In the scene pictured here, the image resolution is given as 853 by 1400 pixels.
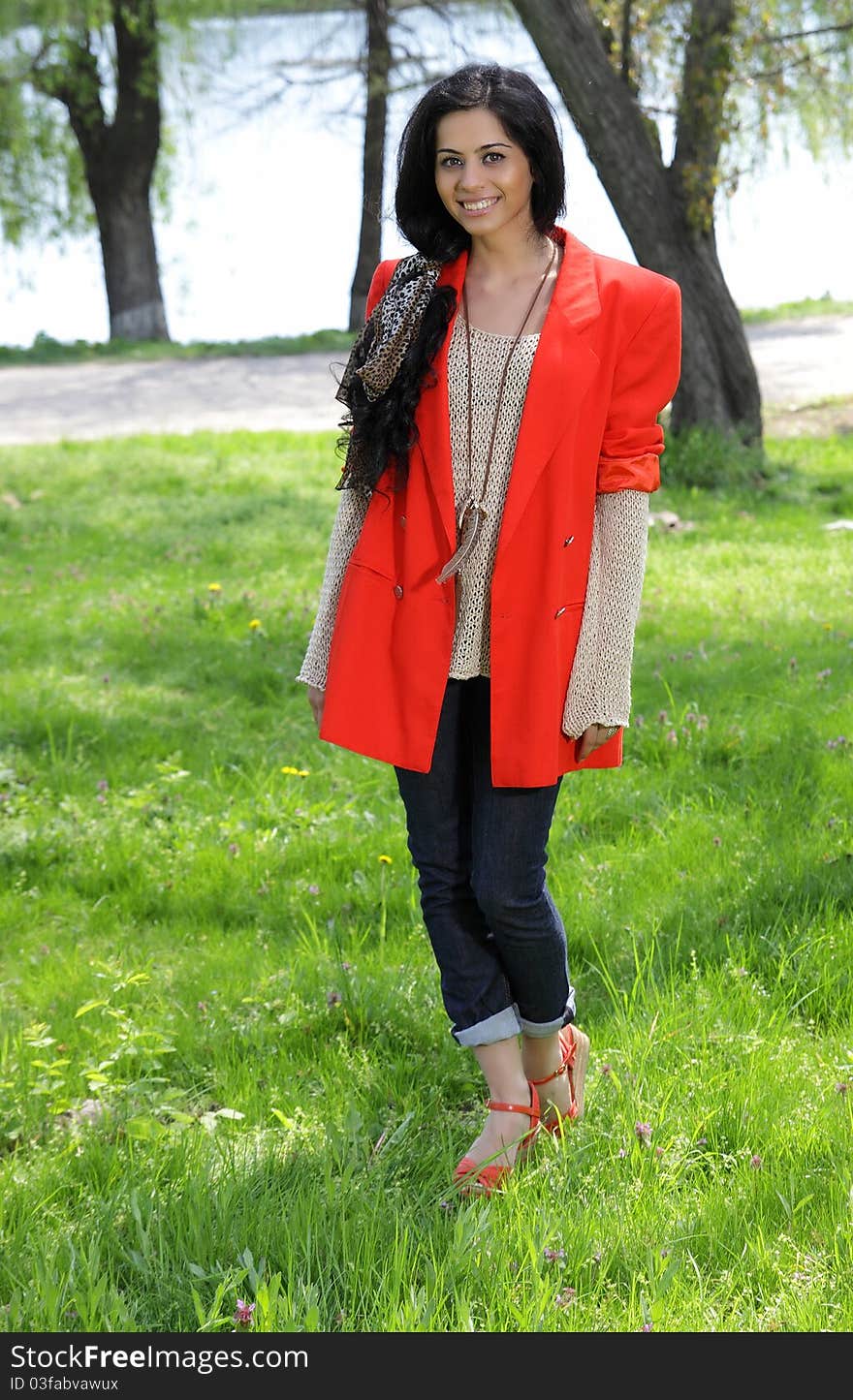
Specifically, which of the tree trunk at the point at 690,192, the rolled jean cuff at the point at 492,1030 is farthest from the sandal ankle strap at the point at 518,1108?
the tree trunk at the point at 690,192

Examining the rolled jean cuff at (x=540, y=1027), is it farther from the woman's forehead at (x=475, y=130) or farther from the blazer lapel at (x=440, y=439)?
the woman's forehead at (x=475, y=130)

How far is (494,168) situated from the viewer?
8.71 feet

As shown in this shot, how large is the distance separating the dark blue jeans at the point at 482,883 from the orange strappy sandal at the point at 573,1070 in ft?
0.33

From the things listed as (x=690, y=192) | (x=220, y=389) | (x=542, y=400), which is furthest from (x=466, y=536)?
(x=220, y=389)

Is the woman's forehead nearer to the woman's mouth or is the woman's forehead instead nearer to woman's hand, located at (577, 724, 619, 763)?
the woman's mouth

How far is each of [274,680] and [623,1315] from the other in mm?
4138

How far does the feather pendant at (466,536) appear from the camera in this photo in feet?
8.78

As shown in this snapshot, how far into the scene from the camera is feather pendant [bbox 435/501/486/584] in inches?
105

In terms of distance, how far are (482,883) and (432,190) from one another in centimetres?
140

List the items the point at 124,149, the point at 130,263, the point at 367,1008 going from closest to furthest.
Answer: the point at 367,1008 < the point at 124,149 < the point at 130,263

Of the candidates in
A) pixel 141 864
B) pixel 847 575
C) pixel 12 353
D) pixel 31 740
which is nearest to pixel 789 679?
pixel 847 575

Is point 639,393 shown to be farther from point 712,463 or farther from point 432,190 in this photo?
point 712,463

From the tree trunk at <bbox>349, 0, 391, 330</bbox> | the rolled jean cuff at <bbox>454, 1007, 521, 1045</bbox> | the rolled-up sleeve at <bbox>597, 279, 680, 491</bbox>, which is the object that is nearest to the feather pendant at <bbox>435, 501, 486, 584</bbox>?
the rolled-up sleeve at <bbox>597, 279, 680, 491</bbox>

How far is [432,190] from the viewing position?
2.81 m
